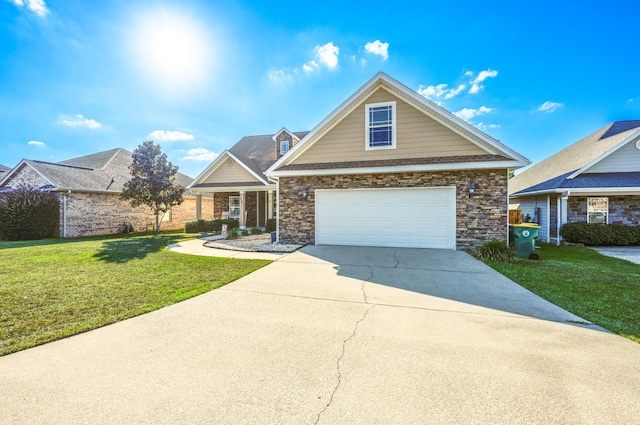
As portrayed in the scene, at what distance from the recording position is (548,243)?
44.2 ft

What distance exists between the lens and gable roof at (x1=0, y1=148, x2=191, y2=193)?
16094mm

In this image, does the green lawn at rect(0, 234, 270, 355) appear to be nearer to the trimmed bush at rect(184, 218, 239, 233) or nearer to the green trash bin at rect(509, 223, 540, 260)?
the trimmed bush at rect(184, 218, 239, 233)

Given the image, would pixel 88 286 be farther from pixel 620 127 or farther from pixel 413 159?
pixel 620 127

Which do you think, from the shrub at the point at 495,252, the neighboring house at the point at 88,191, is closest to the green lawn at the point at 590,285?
the shrub at the point at 495,252

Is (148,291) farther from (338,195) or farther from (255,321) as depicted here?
(338,195)

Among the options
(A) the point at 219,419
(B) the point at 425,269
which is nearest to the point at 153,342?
(A) the point at 219,419

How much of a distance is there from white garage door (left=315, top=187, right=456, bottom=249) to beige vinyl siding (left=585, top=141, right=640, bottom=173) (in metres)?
9.71

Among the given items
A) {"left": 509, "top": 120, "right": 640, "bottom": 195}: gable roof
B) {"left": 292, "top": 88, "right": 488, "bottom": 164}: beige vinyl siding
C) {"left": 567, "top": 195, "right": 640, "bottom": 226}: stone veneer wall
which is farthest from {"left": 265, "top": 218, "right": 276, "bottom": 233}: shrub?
{"left": 567, "top": 195, "right": 640, "bottom": 226}: stone veneer wall

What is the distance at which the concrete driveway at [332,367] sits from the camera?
6.93 feet

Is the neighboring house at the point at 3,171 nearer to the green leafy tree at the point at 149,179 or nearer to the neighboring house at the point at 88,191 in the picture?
the neighboring house at the point at 88,191

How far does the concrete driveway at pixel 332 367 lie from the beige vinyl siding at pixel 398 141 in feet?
21.1

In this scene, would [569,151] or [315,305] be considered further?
[569,151]

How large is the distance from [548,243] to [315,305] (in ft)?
48.2

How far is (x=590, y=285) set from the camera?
5875 millimetres
